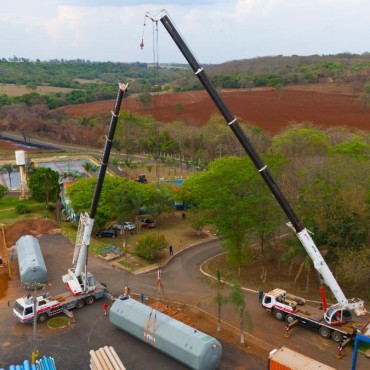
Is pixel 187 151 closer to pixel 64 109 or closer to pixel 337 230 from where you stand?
pixel 337 230

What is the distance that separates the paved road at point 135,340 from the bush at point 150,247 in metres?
2.60

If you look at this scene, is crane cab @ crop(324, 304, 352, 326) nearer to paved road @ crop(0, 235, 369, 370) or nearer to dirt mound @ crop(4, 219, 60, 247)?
paved road @ crop(0, 235, 369, 370)

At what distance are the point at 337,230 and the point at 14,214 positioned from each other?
41.5 m

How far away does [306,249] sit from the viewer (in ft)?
96.4

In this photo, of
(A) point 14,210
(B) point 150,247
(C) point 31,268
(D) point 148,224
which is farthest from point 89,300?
(A) point 14,210

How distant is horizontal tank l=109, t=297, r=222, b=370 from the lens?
25500 millimetres

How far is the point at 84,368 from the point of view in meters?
27.0

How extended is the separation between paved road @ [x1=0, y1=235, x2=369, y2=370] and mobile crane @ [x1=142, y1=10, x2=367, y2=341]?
112 cm

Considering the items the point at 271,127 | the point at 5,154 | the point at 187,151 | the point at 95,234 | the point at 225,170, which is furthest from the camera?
the point at 271,127

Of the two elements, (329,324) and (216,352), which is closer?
(216,352)

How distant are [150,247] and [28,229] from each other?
16.5 meters

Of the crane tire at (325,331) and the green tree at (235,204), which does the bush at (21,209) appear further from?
the crane tire at (325,331)

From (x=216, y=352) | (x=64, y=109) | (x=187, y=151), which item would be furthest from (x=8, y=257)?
(x=64, y=109)

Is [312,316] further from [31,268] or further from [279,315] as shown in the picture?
[31,268]
